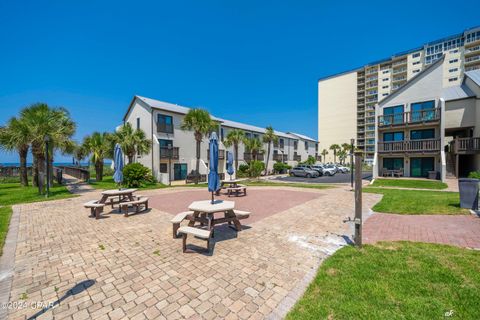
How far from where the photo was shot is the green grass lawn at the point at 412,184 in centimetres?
1548

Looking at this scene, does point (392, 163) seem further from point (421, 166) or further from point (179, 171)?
point (179, 171)

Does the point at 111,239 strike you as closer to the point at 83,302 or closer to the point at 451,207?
the point at 83,302

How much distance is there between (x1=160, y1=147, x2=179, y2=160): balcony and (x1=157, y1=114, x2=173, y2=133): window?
221cm

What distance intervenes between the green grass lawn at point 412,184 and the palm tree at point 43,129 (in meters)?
25.6

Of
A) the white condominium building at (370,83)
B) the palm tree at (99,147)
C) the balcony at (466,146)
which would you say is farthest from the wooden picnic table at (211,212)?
the white condominium building at (370,83)

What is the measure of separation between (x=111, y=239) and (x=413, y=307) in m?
6.56

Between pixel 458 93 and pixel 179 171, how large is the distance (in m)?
32.0

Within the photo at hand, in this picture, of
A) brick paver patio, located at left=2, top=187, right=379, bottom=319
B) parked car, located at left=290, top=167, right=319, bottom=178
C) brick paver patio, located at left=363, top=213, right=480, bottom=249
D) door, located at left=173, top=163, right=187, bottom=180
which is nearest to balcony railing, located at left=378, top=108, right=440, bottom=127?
parked car, located at left=290, top=167, right=319, bottom=178

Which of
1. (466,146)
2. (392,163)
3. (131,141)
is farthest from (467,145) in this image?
(131,141)

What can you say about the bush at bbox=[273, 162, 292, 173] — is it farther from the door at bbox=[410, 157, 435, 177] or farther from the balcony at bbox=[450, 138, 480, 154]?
the balcony at bbox=[450, 138, 480, 154]

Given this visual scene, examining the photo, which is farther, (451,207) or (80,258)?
(451,207)

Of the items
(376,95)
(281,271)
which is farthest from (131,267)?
(376,95)

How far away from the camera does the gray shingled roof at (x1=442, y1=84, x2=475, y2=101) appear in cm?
1919

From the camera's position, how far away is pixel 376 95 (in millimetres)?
67312
